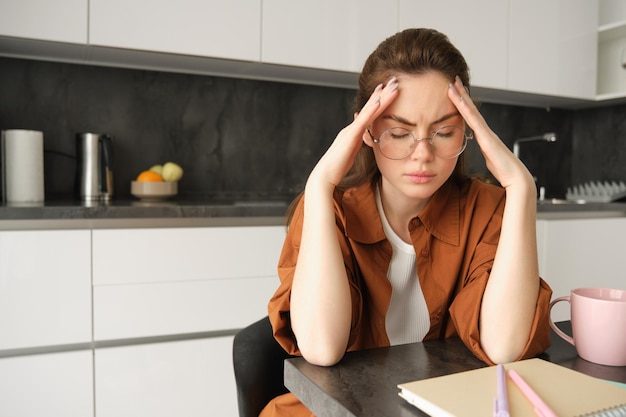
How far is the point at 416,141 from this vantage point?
950mm

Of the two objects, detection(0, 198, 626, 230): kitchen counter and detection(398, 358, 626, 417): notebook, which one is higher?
detection(0, 198, 626, 230): kitchen counter

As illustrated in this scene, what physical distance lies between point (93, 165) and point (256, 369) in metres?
1.48

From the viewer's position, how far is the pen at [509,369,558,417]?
51 centimetres

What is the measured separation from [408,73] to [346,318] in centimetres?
46

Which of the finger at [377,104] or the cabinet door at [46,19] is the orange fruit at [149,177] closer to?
the cabinet door at [46,19]

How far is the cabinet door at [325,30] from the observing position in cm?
218

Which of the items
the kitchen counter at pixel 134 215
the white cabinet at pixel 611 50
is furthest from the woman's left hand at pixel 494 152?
the white cabinet at pixel 611 50

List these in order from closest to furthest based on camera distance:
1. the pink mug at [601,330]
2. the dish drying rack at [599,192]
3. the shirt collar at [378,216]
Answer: the pink mug at [601,330] → the shirt collar at [378,216] → the dish drying rack at [599,192]

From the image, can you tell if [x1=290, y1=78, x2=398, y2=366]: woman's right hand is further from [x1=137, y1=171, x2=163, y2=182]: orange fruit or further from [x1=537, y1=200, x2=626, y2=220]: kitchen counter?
[x1=537, y1=200, x2=626, y2=220]: kitchen counter

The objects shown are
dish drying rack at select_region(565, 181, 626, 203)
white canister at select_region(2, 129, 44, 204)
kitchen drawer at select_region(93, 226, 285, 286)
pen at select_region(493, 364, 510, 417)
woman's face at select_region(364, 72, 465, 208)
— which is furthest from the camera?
dish drying rack at select_region(565, 181, 626, 203)

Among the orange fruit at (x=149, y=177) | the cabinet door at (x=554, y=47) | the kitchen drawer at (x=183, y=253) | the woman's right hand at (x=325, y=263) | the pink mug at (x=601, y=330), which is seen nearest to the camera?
the pink mug at (x=601, y=330)

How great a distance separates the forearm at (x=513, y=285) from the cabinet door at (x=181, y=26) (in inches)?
57.8

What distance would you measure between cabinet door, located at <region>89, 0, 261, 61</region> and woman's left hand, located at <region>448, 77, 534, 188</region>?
A: 1.34 metres

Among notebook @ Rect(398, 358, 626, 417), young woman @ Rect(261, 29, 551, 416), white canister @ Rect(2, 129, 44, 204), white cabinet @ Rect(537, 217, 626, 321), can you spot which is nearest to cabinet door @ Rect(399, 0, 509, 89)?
white cabinet @ Rect(537, 217, 626, 321)
